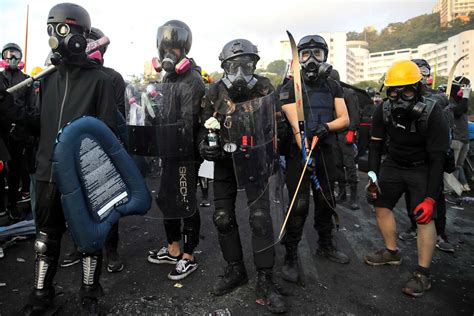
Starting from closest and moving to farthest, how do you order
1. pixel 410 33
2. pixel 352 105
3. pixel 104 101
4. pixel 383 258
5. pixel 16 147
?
pixel 104 101 < pixel 383 258 < pixel 16 147 < pixel 352 105 < pixel 410 33

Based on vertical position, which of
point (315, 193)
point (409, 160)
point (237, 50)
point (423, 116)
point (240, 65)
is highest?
point (237, 50)

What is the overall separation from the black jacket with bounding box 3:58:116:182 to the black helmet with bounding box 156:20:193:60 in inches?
32.2

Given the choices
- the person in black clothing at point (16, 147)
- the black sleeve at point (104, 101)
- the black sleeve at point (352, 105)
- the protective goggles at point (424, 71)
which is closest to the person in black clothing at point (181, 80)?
the black sleeve at point (104, 101)

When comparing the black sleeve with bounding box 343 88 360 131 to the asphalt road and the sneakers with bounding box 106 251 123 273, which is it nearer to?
the asphalt road

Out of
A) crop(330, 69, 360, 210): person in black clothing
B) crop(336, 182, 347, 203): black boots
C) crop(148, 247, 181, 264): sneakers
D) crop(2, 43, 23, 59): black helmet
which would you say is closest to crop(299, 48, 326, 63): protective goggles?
crop(148, 247, 181, 264): sneakers

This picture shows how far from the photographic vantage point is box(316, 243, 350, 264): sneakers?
11.8 ft

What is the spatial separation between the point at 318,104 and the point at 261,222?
4.52 feet

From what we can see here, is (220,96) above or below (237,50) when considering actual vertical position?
below

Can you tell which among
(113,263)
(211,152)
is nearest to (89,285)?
(113,263)

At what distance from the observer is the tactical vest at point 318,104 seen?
135 inches

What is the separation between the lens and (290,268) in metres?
3.23

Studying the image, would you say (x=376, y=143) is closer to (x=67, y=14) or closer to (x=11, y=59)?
(x=67, y=14)

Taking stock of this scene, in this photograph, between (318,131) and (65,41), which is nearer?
(65,41)

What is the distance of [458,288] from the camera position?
311cm
